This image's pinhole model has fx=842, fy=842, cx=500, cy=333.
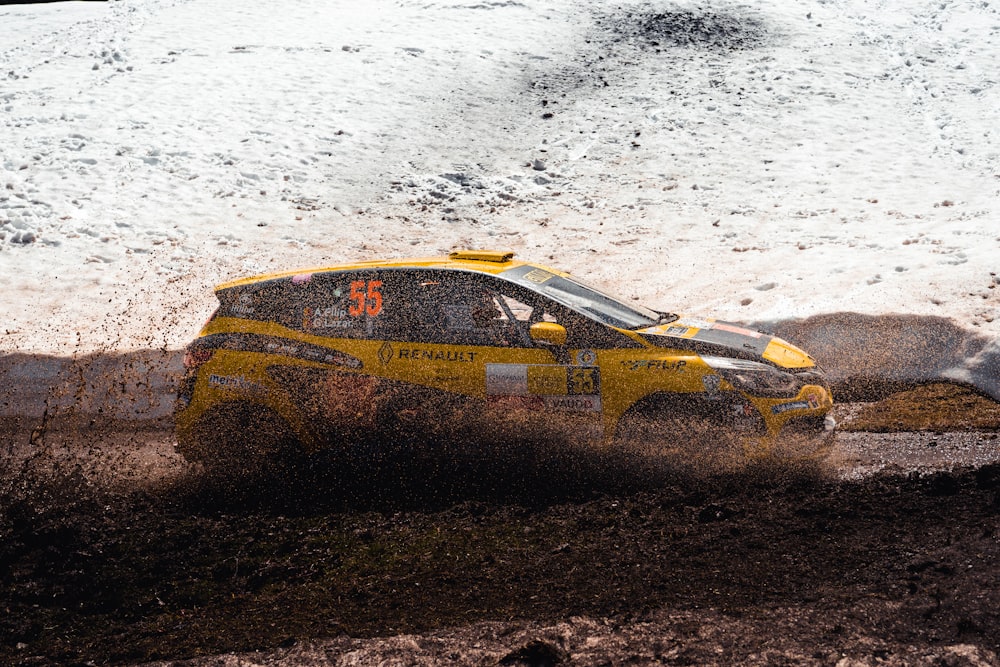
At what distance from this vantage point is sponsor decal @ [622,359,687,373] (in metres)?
5.79

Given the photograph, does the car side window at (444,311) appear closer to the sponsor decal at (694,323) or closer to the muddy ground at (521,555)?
the muddy ground at (521,555)

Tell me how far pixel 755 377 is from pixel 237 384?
146 inches

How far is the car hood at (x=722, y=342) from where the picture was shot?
597 centimetres

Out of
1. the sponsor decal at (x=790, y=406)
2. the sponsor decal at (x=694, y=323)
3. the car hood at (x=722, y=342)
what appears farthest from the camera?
the sponsor decal at (x=694, y=323)

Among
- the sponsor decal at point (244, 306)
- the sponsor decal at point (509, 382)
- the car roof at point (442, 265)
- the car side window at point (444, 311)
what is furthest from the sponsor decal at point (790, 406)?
the sponsor decal at point (244, 306)

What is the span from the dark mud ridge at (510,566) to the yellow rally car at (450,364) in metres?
0.38

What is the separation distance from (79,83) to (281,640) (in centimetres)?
1612

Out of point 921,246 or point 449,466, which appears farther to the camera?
point 921,246

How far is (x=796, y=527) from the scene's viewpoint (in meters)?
5.23

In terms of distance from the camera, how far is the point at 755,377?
19.1 ft

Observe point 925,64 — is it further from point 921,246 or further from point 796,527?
point 796,527

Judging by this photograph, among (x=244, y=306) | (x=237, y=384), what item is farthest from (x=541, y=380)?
(x=244, y=306)

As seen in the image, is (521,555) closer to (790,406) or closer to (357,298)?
(790,406)

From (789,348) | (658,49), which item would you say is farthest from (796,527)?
(658,49)
